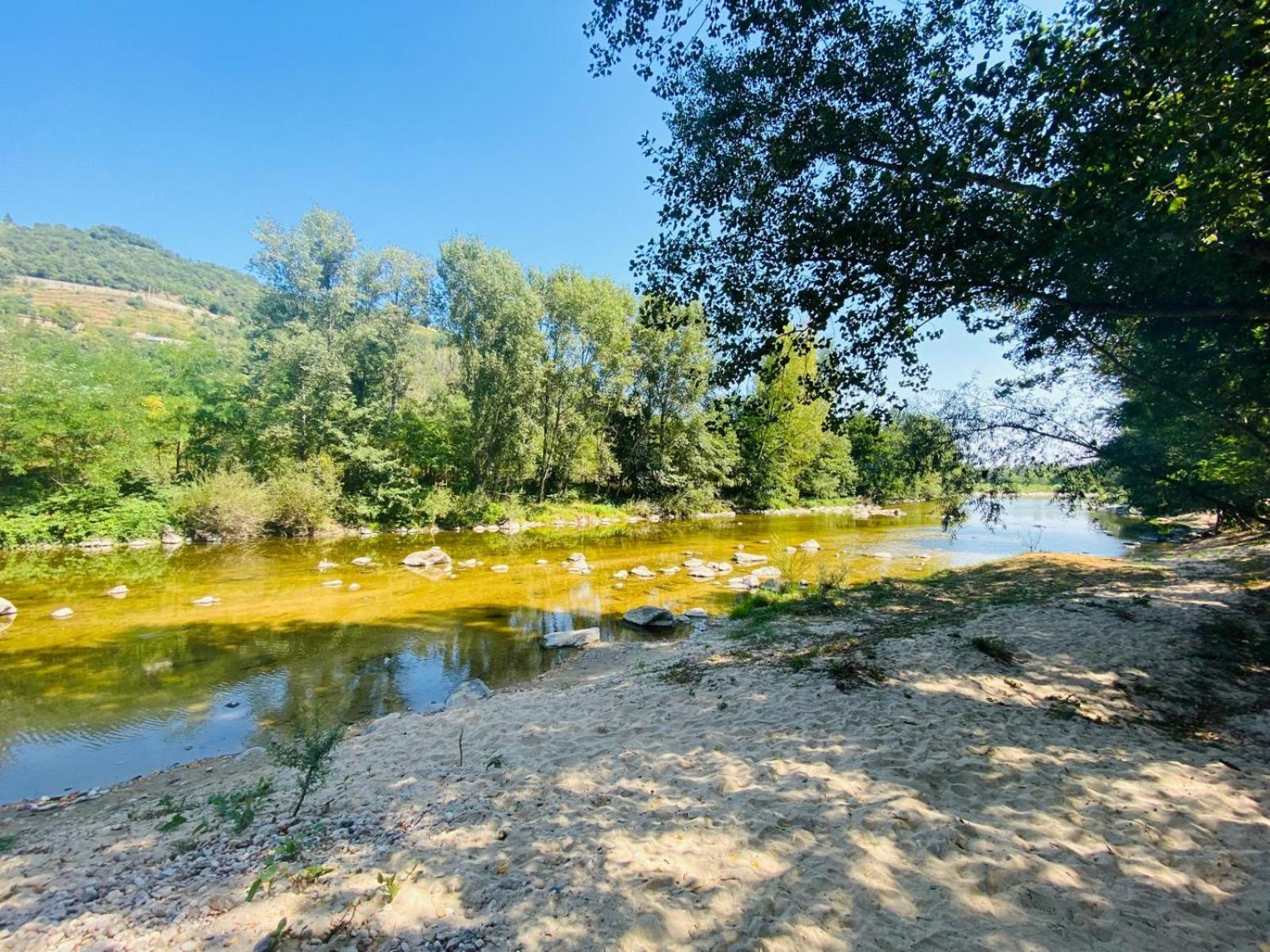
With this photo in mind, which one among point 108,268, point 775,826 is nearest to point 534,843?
point 775,826

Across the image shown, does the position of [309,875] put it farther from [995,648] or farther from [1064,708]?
[995,648]

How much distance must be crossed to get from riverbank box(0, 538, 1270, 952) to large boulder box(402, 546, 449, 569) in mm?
12605

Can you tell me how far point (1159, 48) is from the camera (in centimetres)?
395

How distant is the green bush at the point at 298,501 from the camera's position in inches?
966

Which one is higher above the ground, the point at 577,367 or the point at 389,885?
the point at 577,367

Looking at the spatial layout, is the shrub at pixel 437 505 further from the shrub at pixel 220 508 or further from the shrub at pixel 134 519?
Answer: the shrub at pixel 134 519

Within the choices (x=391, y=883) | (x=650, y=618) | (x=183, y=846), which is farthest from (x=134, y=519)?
(x=391, y=883)

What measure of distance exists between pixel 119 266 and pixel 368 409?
17452cm

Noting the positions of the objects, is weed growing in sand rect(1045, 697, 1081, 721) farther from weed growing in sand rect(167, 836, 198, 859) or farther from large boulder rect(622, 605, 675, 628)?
weed growing in sand rect(167, 836, 198, 859)

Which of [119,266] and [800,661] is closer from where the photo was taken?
[800,661]

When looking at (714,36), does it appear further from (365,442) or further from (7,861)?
(365,442)

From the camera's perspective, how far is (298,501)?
2478 centimetres

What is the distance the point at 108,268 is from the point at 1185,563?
20245 centimetres

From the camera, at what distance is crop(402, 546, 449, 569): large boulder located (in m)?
18.9
